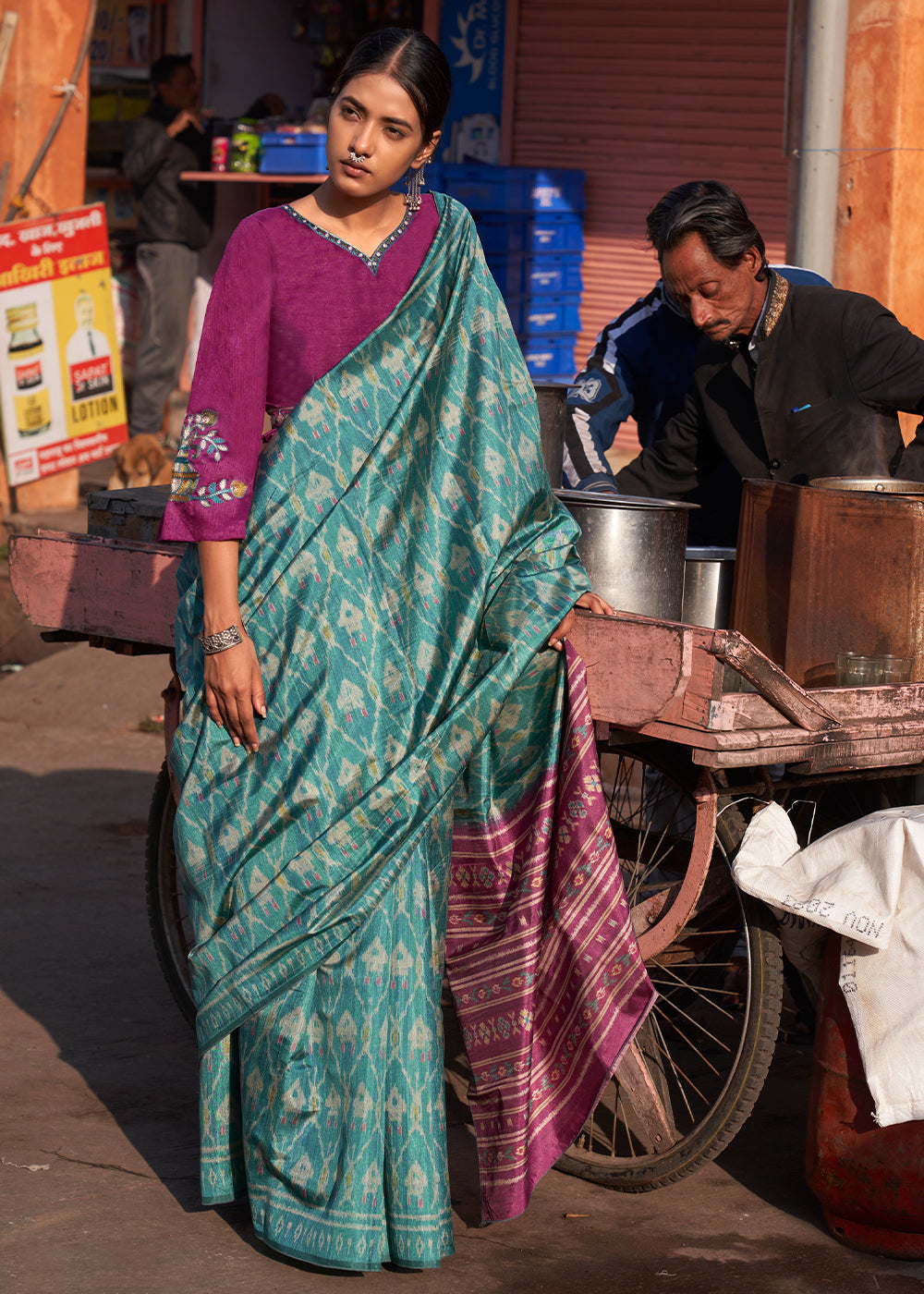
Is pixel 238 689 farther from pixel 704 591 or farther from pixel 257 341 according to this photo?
pixel 704 591

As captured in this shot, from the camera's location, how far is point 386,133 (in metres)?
2.53

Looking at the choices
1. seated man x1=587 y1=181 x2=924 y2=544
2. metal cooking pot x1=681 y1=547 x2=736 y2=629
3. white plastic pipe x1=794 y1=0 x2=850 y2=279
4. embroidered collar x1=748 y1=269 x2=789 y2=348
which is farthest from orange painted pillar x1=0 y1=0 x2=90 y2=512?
metal cooking pot x1=681 y1=547 x2=736 y2=629

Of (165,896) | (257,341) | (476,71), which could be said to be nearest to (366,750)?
(257,341)

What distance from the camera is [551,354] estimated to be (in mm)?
9508

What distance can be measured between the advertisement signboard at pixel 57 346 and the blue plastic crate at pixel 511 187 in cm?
207

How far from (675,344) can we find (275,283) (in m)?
1.80

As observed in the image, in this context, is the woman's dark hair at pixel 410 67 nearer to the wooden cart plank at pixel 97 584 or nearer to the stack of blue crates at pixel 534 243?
the wooden cart plank at pixel 97 584

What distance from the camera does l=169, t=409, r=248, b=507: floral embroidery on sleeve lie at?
256 cm

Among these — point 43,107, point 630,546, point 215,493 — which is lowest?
point 630,546

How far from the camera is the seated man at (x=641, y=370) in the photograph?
4082 millimetres

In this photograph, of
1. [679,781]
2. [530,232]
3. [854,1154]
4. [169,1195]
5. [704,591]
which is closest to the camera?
[854,1154]

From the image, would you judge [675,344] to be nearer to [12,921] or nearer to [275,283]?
[275,283]

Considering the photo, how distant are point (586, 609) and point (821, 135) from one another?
8.70 feet

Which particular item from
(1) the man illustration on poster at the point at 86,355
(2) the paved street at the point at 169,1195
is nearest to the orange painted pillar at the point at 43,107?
(1) the man illustration on poster at the point at 86,355
